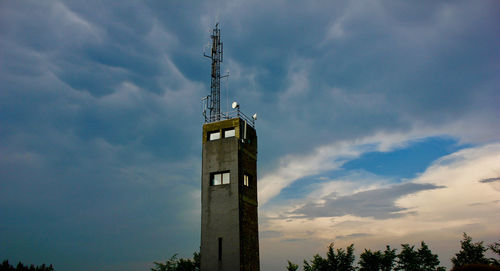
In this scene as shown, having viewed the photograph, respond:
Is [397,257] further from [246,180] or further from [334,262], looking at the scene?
[246,180]

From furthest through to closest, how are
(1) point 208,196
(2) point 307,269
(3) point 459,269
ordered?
1. (2) point 307,269
2. (1) point 208,196
3. (3) point 459,269

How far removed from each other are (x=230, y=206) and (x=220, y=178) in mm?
3502

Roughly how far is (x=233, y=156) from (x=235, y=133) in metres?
2.92

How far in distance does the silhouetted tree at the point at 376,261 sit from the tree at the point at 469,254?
1296 cm

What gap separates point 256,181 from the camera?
40062 mm

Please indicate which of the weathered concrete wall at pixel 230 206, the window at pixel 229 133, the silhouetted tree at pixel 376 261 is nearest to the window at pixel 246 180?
the weathered concrete wall at pixel 230 206

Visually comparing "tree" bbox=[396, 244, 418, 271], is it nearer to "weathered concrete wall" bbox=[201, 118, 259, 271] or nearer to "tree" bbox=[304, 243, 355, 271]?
"tree" bbox=[304, 243, 355, 271]

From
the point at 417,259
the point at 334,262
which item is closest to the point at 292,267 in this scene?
the point at 334,262

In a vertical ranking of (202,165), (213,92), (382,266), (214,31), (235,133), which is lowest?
(382,266)

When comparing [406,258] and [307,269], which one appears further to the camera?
[406,258]

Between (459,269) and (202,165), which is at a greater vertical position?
(202,165)

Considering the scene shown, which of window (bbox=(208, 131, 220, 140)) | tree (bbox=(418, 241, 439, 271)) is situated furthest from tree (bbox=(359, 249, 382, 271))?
window (bbox=(208, 131, 220, 140))

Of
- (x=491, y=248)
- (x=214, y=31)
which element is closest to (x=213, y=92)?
(x=214, y=31)

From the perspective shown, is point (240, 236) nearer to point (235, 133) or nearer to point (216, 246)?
point (216, 246)
